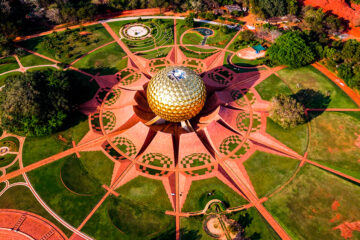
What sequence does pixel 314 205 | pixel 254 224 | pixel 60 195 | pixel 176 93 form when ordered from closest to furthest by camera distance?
pixel 254 224 < pixel 314 205 < pixel 176 93 < pixel 60 195

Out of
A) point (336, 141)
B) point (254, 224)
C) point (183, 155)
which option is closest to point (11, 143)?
point (183, 155)

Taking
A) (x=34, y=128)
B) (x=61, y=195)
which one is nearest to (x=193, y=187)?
(x=61, y=195)

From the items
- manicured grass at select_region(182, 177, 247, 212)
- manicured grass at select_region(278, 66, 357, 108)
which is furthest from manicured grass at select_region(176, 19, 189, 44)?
manicured grass at select_region(182, 177, 247, 212)

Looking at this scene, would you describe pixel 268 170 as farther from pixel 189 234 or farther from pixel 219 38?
pixel 219 38

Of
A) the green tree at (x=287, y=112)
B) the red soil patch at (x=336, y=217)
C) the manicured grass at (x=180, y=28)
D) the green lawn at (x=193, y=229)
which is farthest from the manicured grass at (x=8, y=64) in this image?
the red soil patch at (x=336, y=217)

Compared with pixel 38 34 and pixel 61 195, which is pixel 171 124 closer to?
pixel 61 195

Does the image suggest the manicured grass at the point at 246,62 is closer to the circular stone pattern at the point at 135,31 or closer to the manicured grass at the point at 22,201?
the circular stone pattern at the point at 135,31
